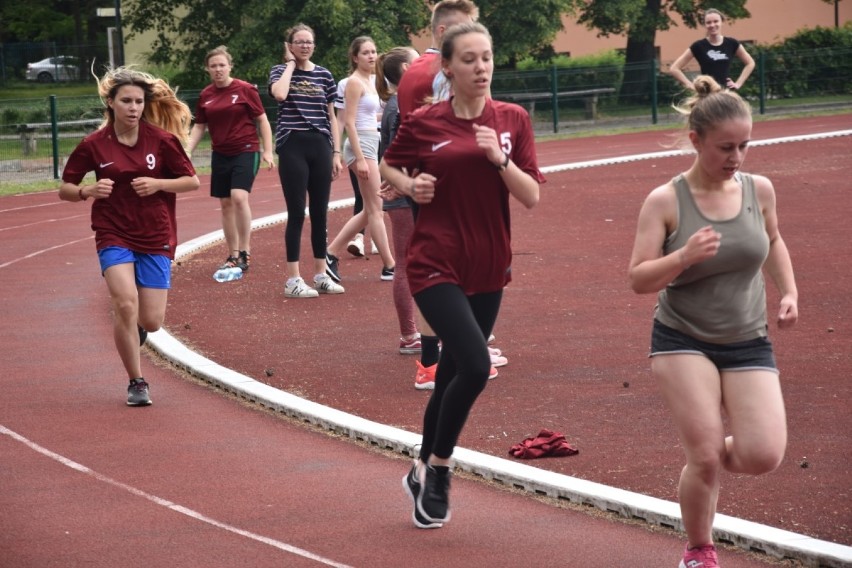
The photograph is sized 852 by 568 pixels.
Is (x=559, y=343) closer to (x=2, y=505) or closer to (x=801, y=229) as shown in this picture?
(x=2, y=505)

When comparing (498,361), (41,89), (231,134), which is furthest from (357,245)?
(41,89)

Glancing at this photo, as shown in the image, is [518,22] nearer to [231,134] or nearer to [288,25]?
[288,25]

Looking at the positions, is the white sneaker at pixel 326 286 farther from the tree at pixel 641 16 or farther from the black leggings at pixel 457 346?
the tree at pixel 641 16

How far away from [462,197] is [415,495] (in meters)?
1.31

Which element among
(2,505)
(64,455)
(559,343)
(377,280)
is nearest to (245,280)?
(377,280)

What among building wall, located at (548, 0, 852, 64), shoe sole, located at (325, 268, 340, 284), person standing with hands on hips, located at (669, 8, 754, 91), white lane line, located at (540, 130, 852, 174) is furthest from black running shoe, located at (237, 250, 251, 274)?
building wall, located at (548, 0, 852, 64)

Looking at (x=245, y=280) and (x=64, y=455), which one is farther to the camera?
(x=245, y=280)

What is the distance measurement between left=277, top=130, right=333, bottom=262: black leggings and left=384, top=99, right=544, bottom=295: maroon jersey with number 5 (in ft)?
20.6

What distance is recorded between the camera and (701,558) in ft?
17.0

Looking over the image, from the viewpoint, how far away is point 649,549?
5730mm

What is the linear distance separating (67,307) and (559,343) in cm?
494

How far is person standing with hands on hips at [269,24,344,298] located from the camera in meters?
12.4

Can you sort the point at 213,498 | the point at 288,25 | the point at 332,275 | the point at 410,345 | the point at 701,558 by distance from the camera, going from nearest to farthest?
the point at 701,558, the point at 213,498, the point at 410,345, the point at 332,275, the point at 288,25

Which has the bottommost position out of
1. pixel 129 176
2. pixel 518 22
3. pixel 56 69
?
pixel 129 176
